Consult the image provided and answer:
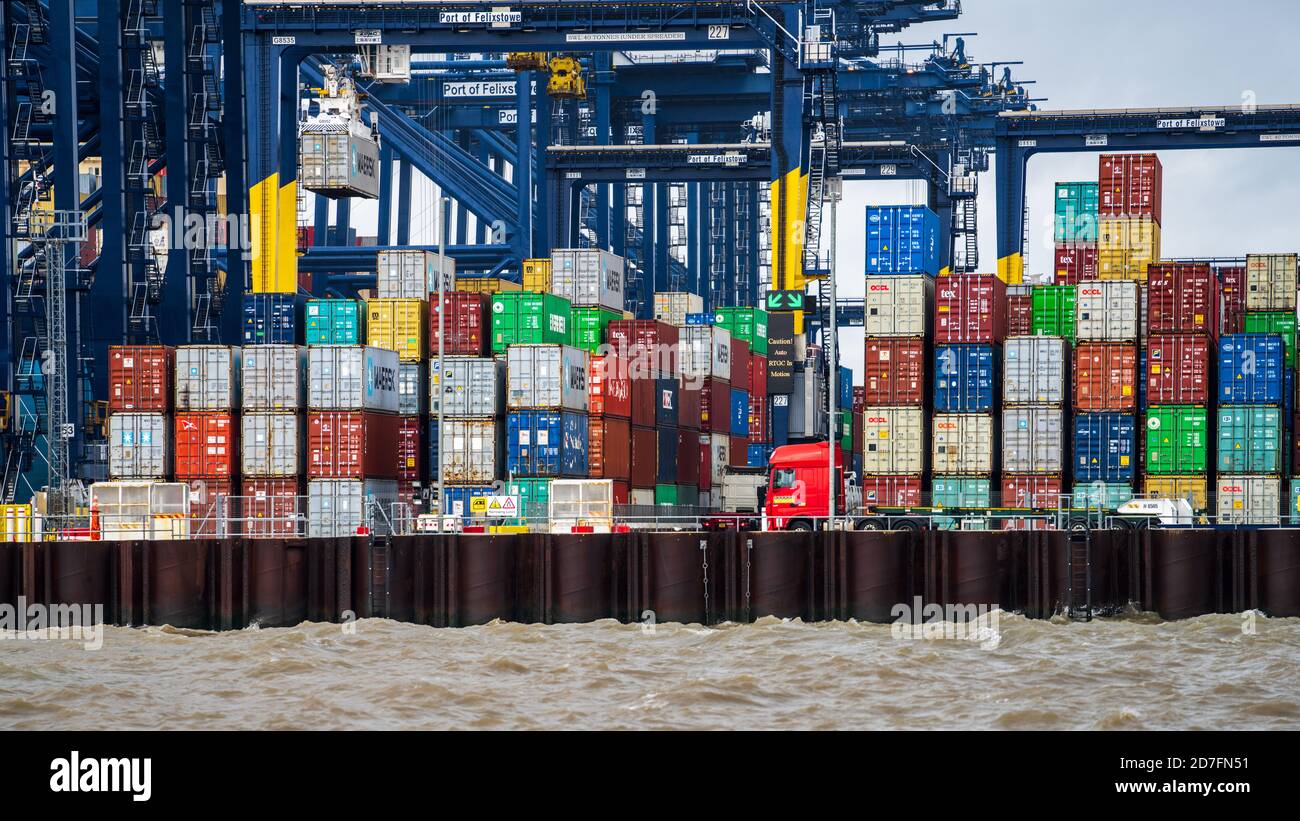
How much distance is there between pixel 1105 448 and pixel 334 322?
2661cm

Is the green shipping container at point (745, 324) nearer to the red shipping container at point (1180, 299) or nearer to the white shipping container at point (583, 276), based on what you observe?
the white shipping container at point (583, 276)

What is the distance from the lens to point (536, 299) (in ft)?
199

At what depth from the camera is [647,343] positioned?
209 feet

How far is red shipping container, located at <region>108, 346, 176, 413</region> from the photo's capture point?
191 ft

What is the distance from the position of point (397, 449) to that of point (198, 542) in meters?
15.6

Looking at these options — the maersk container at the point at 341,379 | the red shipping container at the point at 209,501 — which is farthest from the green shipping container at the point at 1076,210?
the red shipping container at the point at 209,501

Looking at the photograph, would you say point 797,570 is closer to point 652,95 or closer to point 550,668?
point 550,668

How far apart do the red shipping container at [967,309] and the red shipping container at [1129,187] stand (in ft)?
28.9

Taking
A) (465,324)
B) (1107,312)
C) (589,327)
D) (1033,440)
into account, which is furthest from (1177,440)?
(465,324)

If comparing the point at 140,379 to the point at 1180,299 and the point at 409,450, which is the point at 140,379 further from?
the point at 1180,299

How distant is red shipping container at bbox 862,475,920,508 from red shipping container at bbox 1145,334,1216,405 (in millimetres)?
8175

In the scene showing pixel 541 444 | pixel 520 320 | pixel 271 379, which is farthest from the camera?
pixel 520 320

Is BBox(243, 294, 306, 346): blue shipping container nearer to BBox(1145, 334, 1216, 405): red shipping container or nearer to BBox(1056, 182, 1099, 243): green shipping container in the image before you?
BBox(1056, 182, 1099, 243): green shipping container
